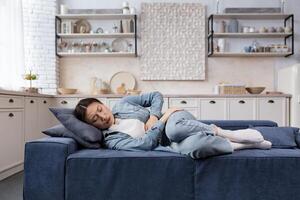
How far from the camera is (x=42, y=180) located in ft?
6.07

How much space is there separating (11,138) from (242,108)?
3.11 metres

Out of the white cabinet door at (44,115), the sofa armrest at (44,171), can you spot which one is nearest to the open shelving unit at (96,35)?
the white cabinet door at (44,115)

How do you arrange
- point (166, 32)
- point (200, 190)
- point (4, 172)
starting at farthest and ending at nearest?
point (166, 32) → point (4, 172) → point (200, 190)

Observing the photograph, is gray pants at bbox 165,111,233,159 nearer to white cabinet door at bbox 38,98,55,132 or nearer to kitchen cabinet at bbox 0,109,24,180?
kitchen cabinet at bbox 0,109,24,180

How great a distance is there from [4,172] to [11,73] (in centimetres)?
134

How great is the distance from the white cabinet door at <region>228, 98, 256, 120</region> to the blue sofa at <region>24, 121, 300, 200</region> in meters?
2.93

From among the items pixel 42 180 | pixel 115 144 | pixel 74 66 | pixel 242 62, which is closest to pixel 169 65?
pixel 242 62

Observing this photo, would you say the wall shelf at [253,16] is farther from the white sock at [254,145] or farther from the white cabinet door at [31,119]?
the white sock at [254,145]

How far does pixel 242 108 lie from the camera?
476cm

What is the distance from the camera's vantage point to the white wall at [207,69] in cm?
529

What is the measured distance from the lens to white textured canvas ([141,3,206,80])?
521cm

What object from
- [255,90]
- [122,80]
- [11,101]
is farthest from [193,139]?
[122,80]

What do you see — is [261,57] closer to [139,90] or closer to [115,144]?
[139,90]

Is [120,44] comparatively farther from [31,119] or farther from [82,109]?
[82,109]
